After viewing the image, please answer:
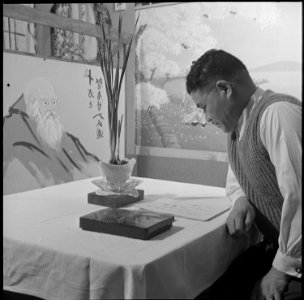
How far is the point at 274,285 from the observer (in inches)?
41.7

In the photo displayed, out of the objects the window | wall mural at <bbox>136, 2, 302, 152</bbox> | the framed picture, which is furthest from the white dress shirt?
the window

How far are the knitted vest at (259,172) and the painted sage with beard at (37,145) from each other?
3.48 feet

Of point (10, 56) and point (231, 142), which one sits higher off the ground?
point (10, 56)

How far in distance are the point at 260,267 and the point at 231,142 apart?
0.43 metres

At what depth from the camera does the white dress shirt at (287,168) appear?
1005mm

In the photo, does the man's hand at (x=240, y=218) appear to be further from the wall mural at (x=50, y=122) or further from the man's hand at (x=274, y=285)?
the wall mural at (x=50, y=122)

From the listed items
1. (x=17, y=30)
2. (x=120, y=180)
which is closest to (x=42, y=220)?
(x=120, y=180)

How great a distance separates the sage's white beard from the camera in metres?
2.00

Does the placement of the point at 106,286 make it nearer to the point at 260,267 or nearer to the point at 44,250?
the point at 44,250

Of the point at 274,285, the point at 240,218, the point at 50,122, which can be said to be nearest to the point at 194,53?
the point at 50,122

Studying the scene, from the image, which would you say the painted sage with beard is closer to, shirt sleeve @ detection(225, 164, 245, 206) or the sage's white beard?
the sage's white beard

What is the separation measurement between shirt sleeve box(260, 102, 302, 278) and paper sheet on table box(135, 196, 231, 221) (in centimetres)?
25

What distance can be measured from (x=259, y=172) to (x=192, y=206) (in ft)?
0.93

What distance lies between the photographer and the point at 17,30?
234cm
